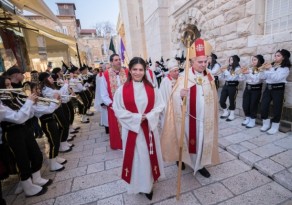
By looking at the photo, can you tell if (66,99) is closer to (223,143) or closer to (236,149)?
(223,143)

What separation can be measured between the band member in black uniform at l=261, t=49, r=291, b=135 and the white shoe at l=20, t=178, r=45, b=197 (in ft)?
15.9

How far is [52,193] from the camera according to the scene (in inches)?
117

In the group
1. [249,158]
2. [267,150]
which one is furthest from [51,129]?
[267,150]

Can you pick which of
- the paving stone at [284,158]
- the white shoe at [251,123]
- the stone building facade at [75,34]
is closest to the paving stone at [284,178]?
the paving stone at [284,158]

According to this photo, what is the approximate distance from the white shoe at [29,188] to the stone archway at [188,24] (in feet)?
23.4

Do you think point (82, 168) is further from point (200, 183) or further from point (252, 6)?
point (252, 6)

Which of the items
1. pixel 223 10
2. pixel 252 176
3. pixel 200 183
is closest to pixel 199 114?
pixel 200 183

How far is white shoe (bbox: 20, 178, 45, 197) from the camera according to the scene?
2.87 metres

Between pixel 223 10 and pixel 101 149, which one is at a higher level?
pixel 223 10

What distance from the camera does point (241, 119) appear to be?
541 centimetres

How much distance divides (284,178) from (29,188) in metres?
3.91

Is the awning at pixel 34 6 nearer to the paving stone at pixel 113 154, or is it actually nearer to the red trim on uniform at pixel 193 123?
the paving stone at pixel 113 154

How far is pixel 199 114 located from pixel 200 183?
Result: 43.2 inches

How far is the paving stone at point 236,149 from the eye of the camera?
3570mm
